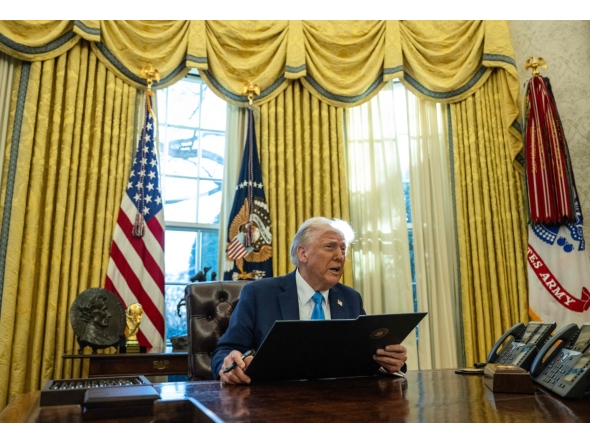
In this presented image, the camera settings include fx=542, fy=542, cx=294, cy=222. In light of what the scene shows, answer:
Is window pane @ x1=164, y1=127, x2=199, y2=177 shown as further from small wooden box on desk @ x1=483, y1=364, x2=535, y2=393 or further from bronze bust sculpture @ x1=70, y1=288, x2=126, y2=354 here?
small wooden box on desk @ x1=483, y1=364, x2=535, y2=393

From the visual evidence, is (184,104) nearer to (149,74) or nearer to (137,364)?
(149,74)

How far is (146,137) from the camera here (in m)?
4.16

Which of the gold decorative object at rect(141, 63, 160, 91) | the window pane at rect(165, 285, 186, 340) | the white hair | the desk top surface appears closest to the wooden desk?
the desk top surface

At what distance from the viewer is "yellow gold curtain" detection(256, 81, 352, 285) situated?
14.5ft

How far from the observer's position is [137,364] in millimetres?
3404

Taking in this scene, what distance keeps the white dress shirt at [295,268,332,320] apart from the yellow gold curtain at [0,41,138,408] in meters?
2.04

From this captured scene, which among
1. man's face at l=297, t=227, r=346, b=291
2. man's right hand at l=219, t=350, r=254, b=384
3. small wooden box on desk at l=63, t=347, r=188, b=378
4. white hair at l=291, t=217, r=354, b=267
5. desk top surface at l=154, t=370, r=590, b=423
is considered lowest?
small wooden box on desk at l=63, t=347, r=188, b=378

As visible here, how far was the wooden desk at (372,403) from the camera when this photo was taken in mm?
1035

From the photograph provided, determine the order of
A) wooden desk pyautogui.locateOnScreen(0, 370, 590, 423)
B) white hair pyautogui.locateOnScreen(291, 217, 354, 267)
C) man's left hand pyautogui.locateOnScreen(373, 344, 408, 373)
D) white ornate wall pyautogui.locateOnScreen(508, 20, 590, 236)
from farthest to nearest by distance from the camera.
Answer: white ornate wall pyautogui.locateOnScreen(508, 20, 590, 236), white hair pyautogui.locateOnScreen(291, 217, 354, 267), man's left hand pyautogui.locateOnScreen(373, 344, 408, 373), wooden desk pyautogui.locateOnScreen(0, 370, 590, 423)

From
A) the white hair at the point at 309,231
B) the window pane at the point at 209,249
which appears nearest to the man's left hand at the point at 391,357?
the white hair at the point at 309,231

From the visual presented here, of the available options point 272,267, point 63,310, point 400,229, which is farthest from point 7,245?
point 400,229

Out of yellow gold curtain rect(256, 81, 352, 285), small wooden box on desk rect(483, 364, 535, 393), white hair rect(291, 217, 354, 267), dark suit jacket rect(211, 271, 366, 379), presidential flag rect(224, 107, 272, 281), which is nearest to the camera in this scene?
small wooden box on desk rect(483, 364, 535, 393)
